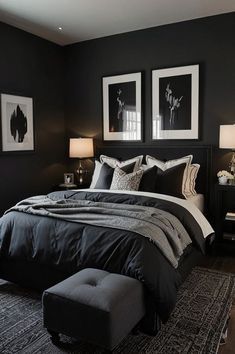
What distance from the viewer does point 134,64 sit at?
4664 mm

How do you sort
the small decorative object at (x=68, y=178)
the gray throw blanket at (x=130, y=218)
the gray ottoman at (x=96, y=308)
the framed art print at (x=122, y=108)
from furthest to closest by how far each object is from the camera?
the small decorative object at (x=68, y=178) < the framed art print at (x=122, y=108) < the gray throw blanket at (x=130, y=218) < the gray ottoman at (x=96, y=308)

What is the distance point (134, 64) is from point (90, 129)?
1.22m

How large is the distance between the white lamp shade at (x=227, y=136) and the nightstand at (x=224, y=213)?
0.48m

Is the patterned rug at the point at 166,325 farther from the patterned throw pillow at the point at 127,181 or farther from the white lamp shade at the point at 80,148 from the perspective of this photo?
the white lamp shade at the point at 80,148

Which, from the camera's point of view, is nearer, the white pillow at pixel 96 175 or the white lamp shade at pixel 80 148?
the white pillow at pixel 96 175

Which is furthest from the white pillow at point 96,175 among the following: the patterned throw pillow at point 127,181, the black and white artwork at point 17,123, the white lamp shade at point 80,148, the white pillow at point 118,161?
the black and white artwork at point 17,123

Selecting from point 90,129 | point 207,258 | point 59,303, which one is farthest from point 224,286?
point 90,129

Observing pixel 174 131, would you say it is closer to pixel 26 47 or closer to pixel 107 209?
pixel 107 209

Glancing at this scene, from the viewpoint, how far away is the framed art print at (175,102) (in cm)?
425

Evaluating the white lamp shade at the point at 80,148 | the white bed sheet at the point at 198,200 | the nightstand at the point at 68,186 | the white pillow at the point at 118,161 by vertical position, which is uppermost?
the white lamp shade at the point at 80,148

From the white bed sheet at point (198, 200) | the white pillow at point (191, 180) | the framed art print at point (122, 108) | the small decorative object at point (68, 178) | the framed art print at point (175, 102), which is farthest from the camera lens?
the small decorative object at point (68, 178)

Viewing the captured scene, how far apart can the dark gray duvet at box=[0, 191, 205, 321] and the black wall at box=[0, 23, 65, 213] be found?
149 centimetres

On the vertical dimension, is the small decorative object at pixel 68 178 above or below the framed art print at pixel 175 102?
below

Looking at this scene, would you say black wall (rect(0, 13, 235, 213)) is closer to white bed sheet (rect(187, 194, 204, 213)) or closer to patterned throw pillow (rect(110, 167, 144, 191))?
white bed sheet (rect(187, 194, 204, 213))
